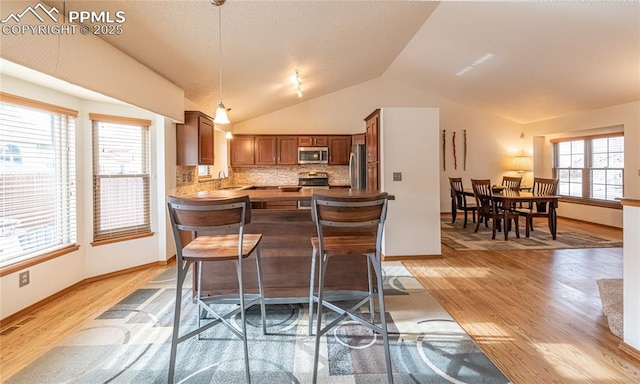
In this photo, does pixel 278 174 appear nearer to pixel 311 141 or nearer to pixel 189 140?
pixel 311 141

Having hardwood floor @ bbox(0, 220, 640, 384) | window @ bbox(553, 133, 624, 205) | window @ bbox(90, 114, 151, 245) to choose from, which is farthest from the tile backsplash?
window @ bbox(553, 133, 624, 205)

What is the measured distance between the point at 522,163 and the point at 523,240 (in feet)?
10.9

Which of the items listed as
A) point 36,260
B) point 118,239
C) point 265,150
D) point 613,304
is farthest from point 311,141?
point 613,304

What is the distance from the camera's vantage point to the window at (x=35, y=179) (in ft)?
8.14

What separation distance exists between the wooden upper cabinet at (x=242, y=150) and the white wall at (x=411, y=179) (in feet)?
11.4

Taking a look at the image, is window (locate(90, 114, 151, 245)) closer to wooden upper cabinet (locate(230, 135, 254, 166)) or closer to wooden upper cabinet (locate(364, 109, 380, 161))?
wooden upper cabinet (locate(230, 135, 254, 166))

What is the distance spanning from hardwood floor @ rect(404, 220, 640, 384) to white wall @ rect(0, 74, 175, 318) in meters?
3.34

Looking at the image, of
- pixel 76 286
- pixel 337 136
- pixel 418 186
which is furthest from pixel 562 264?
pixel 76 286

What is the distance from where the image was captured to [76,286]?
3.16m

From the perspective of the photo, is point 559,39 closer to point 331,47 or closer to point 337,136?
point 331,47

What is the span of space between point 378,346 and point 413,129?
2.88m

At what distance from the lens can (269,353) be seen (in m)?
2.00

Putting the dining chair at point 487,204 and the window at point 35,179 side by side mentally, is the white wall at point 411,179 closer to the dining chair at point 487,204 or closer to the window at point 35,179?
the dining chair at point 487,204

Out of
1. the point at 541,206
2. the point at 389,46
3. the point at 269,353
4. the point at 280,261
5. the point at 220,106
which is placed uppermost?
the point at 389,46
